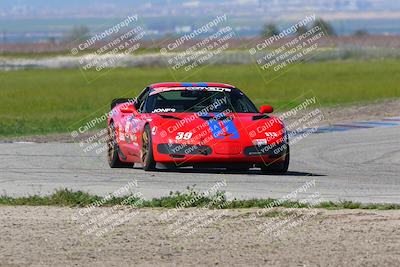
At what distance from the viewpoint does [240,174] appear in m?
18.1

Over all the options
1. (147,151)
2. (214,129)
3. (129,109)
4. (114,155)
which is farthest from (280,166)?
(114,155)

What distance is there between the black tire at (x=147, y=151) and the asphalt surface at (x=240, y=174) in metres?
0.14

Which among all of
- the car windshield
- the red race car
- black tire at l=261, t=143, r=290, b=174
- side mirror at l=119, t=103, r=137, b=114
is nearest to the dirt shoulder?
the red race car

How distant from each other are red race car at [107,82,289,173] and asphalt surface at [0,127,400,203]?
20cm

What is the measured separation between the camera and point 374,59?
87.1m

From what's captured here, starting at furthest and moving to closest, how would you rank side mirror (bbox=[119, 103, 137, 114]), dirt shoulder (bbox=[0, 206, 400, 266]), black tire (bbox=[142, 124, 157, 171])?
side mirror (bbox=[119, 103, 137, 114]) → black tire (bbox=[142, 124, 157, 171]) → dirt shoulder (bbox=[0, 206, 400, 266])

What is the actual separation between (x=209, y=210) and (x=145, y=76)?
57.7m

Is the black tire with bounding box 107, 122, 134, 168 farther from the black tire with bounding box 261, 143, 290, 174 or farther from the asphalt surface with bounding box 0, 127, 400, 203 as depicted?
the black tire with bounding box 261, 143, 290, 174

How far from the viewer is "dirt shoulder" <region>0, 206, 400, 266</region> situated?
10.6 m

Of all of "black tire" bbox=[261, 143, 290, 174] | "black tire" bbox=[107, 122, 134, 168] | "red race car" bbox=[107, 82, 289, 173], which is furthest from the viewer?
"black tire" bbox=[107, 122, 134, 168]

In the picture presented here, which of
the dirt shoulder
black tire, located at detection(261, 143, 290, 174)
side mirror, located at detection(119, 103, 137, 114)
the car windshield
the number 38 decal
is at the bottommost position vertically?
black tire, located at detection(261, 143, 290, 174)

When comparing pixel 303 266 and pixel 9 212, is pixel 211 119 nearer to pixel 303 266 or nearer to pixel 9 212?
pixel 9 212

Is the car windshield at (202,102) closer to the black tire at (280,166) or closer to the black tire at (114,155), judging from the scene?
the black tire at (114,155)

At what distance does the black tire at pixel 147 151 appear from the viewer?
59.0 feet
